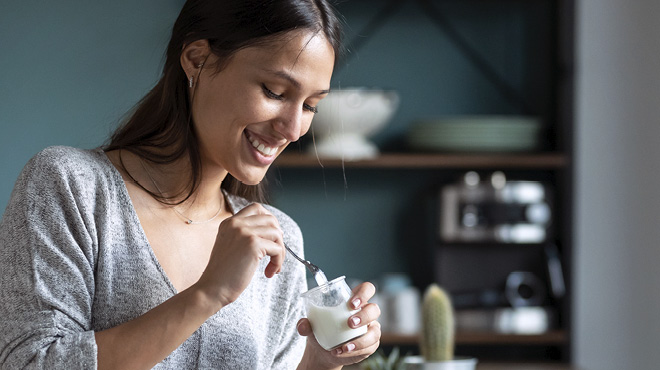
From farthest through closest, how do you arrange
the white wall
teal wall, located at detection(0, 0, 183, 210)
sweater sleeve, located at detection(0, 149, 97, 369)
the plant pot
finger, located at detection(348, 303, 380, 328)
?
teal wall, located at detection(0, 0, 183, 210) < the white wall < the plant pot < finger, located at detection(348, 303, 380, 328) < sweater sleeve, located at detection(0, 149, 97, 369)

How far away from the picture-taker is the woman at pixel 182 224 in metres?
1.10

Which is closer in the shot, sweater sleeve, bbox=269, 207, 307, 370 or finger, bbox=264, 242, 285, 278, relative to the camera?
finger, bbox=264, 242, 285, 278

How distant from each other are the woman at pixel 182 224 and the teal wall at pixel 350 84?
157 centimetres

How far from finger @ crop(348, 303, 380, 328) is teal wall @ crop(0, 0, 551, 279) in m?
1.78

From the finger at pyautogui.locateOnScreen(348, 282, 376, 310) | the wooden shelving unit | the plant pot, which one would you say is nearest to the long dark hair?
the finger at pyautogui.locateOnScreen(348, 282, 376, 310)

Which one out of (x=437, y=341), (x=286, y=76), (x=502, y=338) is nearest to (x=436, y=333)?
(x=437, y=341)

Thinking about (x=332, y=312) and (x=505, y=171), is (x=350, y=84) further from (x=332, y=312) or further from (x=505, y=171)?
(x=332, y=312)

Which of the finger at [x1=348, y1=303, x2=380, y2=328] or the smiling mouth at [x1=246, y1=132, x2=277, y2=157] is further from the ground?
the smiling mouth at [x1=246, y1=132, x2=277, y2=157]

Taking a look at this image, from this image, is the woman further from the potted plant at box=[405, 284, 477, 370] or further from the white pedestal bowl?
the white pedestal bowl

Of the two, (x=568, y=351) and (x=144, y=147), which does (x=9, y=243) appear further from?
(x=568, y=351)

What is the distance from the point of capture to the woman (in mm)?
1102

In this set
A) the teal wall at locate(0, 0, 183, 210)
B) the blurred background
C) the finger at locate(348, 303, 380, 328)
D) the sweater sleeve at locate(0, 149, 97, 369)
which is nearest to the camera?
the sweater sleeve at locate(0, 149, 97, 369)

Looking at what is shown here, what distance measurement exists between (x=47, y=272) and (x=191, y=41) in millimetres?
439

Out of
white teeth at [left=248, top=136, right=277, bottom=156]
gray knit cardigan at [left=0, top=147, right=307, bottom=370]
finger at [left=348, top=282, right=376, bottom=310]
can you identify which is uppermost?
white teeth at [left=248, top=136, right=277, bottom=156]
